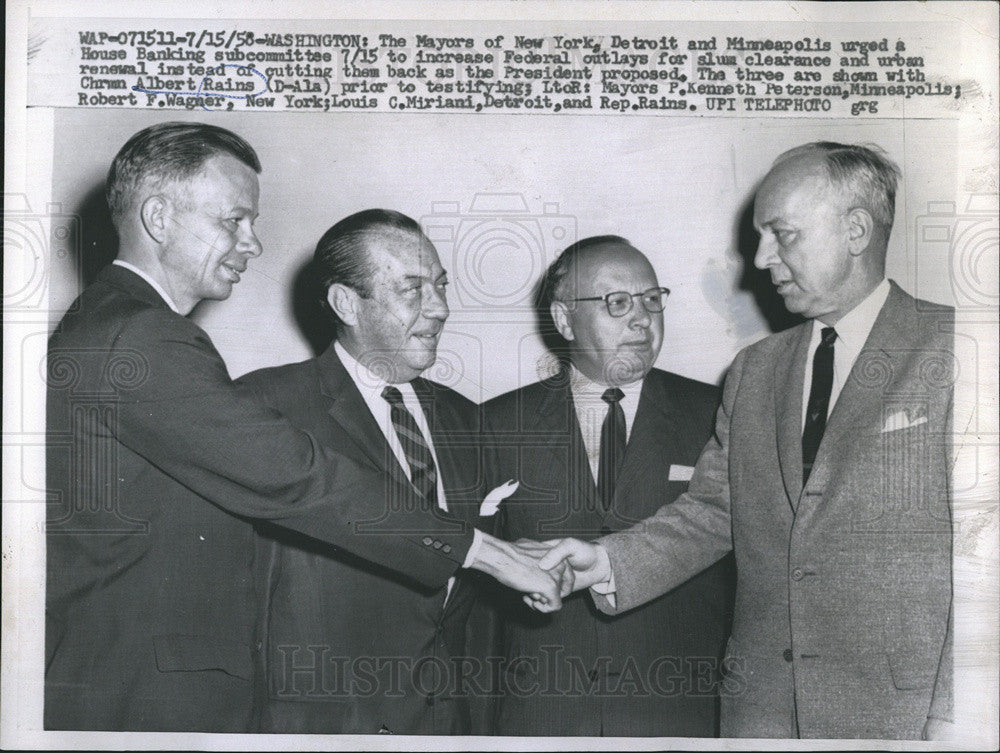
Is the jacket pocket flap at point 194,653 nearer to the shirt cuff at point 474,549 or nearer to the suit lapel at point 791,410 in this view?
the shirt cuff at point 474,549

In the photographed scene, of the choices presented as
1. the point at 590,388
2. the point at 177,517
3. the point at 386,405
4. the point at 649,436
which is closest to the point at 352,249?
the point at 386,405

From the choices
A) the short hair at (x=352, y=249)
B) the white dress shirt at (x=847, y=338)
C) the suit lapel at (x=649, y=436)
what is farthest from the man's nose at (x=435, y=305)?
the white dress shirt at (x=847, y=338)

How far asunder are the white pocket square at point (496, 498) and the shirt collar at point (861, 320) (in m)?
1.06

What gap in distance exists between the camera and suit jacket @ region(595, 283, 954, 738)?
10.5ft

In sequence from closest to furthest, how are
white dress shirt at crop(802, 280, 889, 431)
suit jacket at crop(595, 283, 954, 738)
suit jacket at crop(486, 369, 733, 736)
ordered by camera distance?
1. suit jacket at crop(595, 283, 954, 738)
2. white dress shirt at crop(802, 280, 889, 431)
3. suit jacket at crop(486, 369, 733, 736)

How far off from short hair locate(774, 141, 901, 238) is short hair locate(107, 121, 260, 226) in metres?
1.77

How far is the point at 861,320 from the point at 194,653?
7.44ft

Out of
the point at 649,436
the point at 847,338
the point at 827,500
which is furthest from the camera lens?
the point at 649,436

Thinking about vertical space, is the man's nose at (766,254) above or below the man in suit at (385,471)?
above

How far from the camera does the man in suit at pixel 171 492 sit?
328 centimetres

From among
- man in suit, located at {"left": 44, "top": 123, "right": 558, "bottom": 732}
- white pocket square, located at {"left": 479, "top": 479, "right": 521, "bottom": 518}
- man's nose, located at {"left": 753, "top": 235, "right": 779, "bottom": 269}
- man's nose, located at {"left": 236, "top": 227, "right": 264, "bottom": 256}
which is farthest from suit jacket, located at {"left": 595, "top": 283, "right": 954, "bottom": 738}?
man's nose, located at {"left": 236, "top": 227, "right": 264, "bottom": 256}

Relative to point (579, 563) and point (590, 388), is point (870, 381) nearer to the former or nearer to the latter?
point (590, 388)

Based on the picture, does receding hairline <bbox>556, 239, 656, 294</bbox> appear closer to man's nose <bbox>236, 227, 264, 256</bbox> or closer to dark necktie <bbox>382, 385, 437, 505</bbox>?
dark necktie <bbox>382, 385, 437, 505</bbox>

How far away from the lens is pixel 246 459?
3.25 meters
